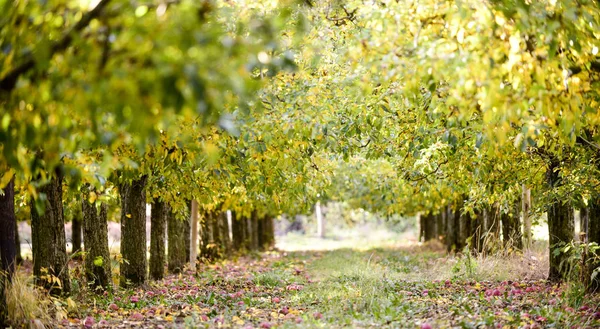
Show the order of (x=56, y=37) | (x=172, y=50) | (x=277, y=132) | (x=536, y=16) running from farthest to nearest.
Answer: (x=277, y=132) < (x=536, y=16) < (x=56, y=37) < (x=172, y=50)

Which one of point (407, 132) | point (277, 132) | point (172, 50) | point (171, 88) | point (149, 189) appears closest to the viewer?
point (171, 88)

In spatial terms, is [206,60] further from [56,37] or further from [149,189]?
[149,189]

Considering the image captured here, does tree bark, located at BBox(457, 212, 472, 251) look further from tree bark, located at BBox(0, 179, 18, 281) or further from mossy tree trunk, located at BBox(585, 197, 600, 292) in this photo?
tree bark, located at BBox(0, 179, 18, 281)

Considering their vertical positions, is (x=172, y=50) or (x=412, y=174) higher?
(x=172, y=50)

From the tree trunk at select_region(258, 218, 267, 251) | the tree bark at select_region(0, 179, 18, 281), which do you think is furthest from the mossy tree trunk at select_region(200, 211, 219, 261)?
the tree bark at select_region(0, 179, 18, 281)

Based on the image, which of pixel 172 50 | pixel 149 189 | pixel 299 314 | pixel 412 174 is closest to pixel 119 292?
pixel 149 189

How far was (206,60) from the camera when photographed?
385 cm

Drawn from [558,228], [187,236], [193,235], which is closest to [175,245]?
[193,235]

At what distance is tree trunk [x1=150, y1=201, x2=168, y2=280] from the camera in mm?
14057

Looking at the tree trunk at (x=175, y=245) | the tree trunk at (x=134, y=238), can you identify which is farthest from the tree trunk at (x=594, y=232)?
the tree trunk at (x=175, y=245)

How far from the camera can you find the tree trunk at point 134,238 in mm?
11722

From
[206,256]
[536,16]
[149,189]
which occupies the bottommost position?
[206,256]

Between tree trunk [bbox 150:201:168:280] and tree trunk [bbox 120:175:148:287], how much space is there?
1932 mm

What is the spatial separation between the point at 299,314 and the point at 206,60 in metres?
5.24
